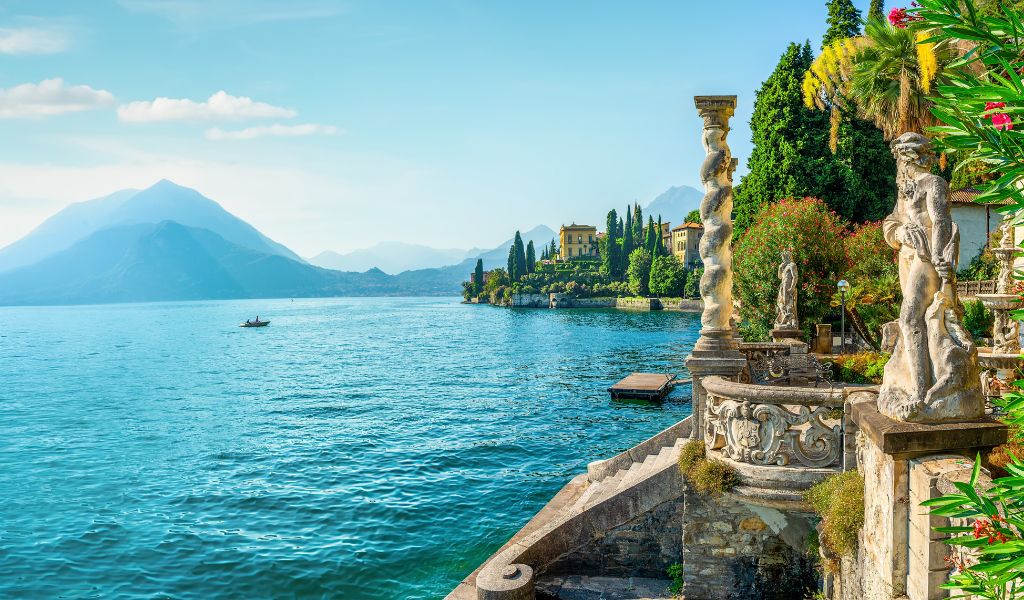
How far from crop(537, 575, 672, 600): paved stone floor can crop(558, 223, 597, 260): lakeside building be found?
572 feet

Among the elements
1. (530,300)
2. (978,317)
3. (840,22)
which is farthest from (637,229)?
(978,317)

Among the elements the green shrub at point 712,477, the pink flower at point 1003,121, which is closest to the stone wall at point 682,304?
the green shrub at point 712,477

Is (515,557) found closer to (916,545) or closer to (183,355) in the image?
(916,545)

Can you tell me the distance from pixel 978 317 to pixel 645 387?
15.0 m

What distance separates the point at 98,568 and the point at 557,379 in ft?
93.1

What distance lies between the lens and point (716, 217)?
9367mm

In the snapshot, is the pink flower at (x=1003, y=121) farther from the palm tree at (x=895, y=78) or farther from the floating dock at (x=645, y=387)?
the floating dock at (x=645, y=387)

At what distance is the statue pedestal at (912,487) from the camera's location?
4.42 meters

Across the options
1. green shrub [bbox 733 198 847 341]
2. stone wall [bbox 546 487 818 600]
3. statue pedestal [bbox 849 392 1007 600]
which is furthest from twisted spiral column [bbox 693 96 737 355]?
green shrub [bbox 733 198 847 341]

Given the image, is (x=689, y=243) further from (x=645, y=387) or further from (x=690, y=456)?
A: (x=690, y=456)

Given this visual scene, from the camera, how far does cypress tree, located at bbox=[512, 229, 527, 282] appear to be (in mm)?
156750

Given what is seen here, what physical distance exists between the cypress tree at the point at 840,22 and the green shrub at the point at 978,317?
2548 centimetres

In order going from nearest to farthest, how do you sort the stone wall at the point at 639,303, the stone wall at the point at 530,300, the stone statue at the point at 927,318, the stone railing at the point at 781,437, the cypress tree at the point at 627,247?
the stone statue at the point at 927,318 → the stone railing at the point at 781,437 → the stone wall at the point at 639,303 → the cypress tree at the point at 627,247 → the stone wall at the point at 530,300

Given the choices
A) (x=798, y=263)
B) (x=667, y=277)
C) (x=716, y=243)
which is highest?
(x=667, y=277)
